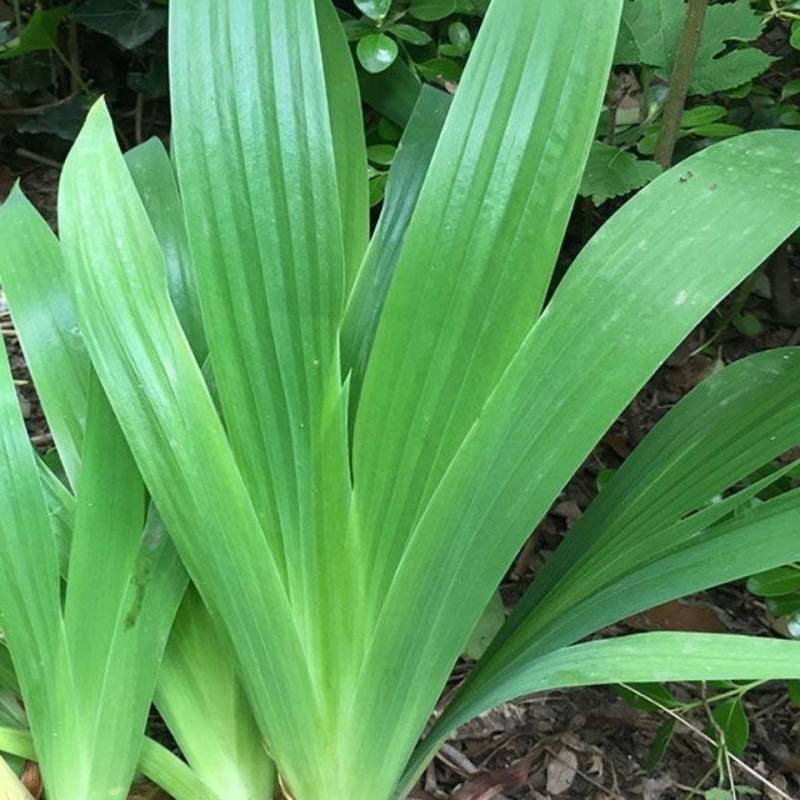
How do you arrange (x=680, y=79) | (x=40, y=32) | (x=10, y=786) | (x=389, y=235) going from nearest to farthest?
(x=10, y=786) < (x=389, y=235) < (x=680, y=79) < (x=40, y=32)

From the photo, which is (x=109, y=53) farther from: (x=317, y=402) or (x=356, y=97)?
(x=317, y=402)

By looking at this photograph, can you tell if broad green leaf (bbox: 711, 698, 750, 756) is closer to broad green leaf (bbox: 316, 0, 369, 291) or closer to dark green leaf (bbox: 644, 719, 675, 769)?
dark green leaf (bbox: 644, 719, 675, 769)

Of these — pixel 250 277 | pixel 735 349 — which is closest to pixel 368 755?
pixel 250 277

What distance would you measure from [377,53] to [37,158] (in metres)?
0.87

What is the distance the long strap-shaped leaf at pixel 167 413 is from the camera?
2.04 feet

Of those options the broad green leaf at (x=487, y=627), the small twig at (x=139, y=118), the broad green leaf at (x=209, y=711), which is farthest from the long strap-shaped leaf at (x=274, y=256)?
the small twig at (x=139, y=118)

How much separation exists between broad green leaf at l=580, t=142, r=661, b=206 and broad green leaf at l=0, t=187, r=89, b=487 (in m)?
0.47

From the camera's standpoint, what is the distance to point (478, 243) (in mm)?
611

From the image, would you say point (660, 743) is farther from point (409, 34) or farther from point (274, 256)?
point (409, 34)

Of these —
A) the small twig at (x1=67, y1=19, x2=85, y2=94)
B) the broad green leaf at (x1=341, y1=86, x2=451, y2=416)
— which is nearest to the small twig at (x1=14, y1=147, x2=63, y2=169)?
the small twig at (x1=67, y1=19, x2=85, y2=94)

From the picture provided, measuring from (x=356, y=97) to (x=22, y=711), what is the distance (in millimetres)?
564

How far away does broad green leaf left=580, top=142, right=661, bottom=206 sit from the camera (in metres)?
0.88

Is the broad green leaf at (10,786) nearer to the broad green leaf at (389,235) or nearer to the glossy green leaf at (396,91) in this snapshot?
the broad green leaf at (389,235)

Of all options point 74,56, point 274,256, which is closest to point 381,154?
point 274,256
